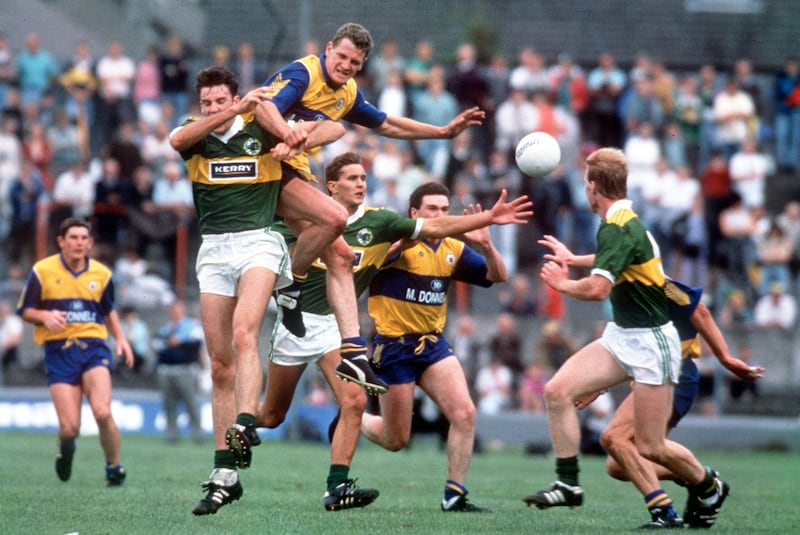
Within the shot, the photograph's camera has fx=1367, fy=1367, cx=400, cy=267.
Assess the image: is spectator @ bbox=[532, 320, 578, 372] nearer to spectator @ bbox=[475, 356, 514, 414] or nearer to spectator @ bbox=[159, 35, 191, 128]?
spectator @ bbox=[475, 356, 514, 414]

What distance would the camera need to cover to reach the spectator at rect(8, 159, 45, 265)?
21750 mm

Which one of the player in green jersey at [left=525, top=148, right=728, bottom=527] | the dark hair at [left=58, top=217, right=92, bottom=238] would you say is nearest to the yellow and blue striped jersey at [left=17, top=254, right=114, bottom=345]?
the dark hair at [left=58, top=217, right=92, bottom=238]

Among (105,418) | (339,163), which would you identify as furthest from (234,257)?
(105,418)

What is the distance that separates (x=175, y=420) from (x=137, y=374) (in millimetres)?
1562

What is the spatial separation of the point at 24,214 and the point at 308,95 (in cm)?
1318

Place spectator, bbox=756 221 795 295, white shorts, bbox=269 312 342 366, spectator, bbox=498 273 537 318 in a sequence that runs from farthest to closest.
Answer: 1. spectator, bbox=756 221 795 295
2. spectator, bbox=498 273 537 318
3. white shorts, bbox=269 312 342 366

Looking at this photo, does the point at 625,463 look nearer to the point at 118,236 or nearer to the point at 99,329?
the point at 99,329

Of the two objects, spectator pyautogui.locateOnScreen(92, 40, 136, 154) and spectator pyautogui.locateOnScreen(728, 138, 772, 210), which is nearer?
spectator pyautogui.locateOnScreen(728, 138, 772, 210)

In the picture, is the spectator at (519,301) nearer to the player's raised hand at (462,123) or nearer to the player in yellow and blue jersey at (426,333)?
the player in yellow and blue jersey at (426,333)

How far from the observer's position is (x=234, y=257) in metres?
9.23

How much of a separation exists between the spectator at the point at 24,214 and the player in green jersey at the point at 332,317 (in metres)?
11.8

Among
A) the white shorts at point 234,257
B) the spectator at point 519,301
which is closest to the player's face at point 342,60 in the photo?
the white shorts at point 234,257

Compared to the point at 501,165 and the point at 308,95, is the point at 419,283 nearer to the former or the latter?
the point at 308,95

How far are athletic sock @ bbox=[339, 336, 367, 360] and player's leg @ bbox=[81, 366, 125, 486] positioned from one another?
370 cm
